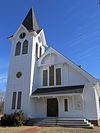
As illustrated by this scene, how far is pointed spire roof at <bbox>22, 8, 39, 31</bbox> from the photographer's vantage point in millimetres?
19766

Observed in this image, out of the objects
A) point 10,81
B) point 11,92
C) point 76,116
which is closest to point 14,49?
point 10,81

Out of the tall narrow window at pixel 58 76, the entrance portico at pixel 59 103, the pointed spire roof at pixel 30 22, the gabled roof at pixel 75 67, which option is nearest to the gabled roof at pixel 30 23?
the pointed spire roof at pixel 30 22

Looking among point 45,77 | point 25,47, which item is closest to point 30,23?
point 25,47

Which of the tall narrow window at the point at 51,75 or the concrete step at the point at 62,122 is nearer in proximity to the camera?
the concrete step at the point at 62,122

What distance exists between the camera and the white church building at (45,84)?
14.1 meters

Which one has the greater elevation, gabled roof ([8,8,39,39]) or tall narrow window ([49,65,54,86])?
gabled roof ([8,8,39,39])

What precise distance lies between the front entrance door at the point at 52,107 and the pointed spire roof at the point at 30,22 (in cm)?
1012

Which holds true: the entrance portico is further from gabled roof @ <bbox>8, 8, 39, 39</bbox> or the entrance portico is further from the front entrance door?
gabled roof @ <bbox>8, 8, 39, 39</bbox>

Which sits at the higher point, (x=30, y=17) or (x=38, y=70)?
(x=30, y=17)

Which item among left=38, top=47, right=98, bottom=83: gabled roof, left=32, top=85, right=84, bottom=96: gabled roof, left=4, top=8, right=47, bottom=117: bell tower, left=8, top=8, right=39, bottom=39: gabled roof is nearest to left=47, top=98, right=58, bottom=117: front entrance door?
left=32, top=85, right=84, bottom=96: gabled roof

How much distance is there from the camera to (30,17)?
70.5ft

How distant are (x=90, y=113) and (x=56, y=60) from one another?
7.20 meters

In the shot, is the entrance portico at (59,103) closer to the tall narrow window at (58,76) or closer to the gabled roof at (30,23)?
the tall narrow window at (58,76)

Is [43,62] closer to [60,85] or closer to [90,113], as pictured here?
[60,85]
